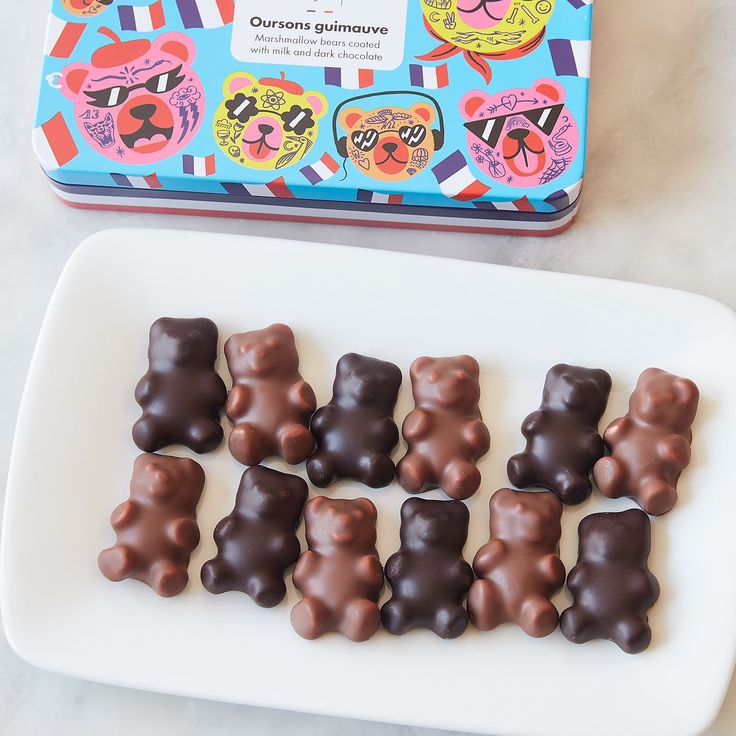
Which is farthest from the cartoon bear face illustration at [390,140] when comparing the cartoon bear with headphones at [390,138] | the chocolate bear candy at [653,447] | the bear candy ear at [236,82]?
the chocolate bear candy at [653,447]

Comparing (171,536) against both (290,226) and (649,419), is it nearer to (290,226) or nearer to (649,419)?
(290,226)

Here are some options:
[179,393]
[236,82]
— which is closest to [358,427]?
[179,393]

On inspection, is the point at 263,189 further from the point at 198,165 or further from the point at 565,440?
the point at 565,440

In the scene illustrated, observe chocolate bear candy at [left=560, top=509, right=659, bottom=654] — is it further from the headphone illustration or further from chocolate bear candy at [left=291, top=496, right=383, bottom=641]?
the headphone illustration

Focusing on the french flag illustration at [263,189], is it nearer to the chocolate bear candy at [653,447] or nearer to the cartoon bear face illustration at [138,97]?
the cartoon bear face illustration at [138,97]

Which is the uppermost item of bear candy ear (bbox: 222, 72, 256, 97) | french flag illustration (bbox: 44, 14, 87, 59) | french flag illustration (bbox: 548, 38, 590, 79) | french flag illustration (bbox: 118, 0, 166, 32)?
french flag illustration (bbox: 118, 0, 166, 32)

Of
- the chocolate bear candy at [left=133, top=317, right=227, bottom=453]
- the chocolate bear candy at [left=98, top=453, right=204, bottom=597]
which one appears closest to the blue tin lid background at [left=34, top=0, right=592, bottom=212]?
the chocolate bear candy at [left=133, top=317, right=227, bottom=453]
